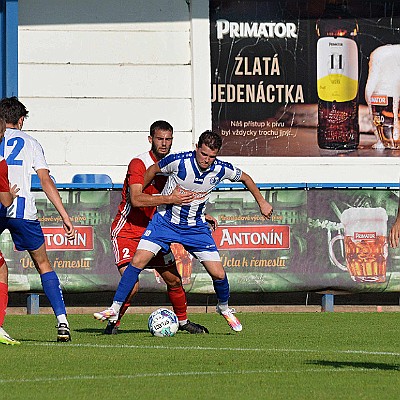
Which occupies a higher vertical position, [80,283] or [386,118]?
[386,118]

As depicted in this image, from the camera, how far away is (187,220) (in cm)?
1174

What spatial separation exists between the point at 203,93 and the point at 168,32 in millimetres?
1125

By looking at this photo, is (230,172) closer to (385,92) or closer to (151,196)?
(151,196)

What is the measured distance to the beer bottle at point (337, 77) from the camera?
21062 mm

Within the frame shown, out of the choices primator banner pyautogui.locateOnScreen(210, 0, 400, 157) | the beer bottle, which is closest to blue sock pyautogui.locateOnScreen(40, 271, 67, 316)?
primator banner pyautogui.locateOnScreen(210, 0, 400, 157)

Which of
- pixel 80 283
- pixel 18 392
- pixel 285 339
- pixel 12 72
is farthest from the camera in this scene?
Result: pixel 12 72

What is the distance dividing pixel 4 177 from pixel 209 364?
221cm

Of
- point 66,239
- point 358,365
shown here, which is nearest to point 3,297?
point 358,365

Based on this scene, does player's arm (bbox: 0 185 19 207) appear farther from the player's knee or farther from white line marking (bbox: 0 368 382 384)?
the player's knee

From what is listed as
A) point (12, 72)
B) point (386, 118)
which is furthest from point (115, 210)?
point (386, 118)

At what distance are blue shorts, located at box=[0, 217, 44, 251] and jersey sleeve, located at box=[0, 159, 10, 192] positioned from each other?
632 mm

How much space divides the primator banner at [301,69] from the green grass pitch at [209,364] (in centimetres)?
824

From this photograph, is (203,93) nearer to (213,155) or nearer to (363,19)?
(363,19)

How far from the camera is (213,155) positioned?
11.5 m
